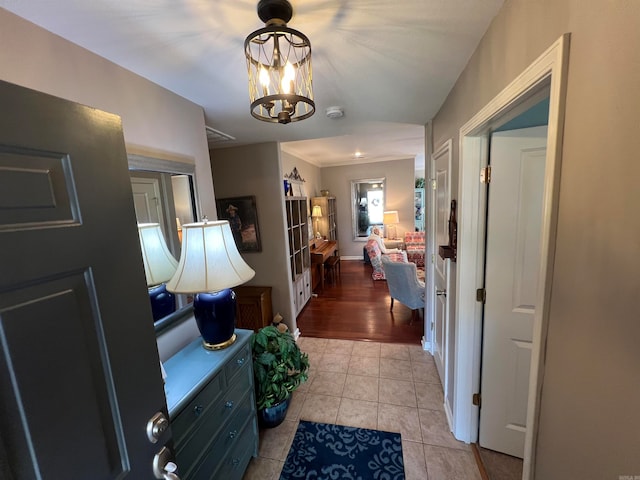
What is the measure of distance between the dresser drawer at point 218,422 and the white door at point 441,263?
5.11 feet

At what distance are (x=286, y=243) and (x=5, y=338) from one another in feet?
Result: 9.06

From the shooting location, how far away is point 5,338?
485 millimetres

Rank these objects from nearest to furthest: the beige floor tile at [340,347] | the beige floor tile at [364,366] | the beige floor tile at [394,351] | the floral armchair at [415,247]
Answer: the beige floor tile at [364,366] → the beige floor tile at [394,351] → the beige floor tile at [340,347] → the floral armchair at [415,247]

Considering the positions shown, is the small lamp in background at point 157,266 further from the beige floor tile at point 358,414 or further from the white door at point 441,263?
the white door at point 441,263

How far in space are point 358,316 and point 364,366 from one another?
1.14 meters

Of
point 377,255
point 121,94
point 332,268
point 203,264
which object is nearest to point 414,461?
point 203,264

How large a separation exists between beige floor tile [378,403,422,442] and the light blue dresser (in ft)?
3.18

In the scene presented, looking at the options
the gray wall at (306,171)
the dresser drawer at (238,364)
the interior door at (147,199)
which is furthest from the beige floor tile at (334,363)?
the gray wall at (306,171)

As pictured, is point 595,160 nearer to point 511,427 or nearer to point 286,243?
point 511,427

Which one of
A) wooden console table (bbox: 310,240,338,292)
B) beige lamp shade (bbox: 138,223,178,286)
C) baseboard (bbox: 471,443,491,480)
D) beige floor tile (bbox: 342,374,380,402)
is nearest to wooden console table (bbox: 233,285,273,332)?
beige floor tile (bbox: 342,374,380,402)

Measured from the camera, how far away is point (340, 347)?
305cm

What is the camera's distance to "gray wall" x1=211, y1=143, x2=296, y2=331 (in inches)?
122

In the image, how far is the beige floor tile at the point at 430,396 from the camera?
2.16 metres

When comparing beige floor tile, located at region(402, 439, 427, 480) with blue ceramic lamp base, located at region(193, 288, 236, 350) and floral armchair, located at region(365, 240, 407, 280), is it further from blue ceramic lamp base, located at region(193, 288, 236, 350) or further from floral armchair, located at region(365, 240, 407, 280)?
floral armchair, located at region(365, 240, 407, 280)
